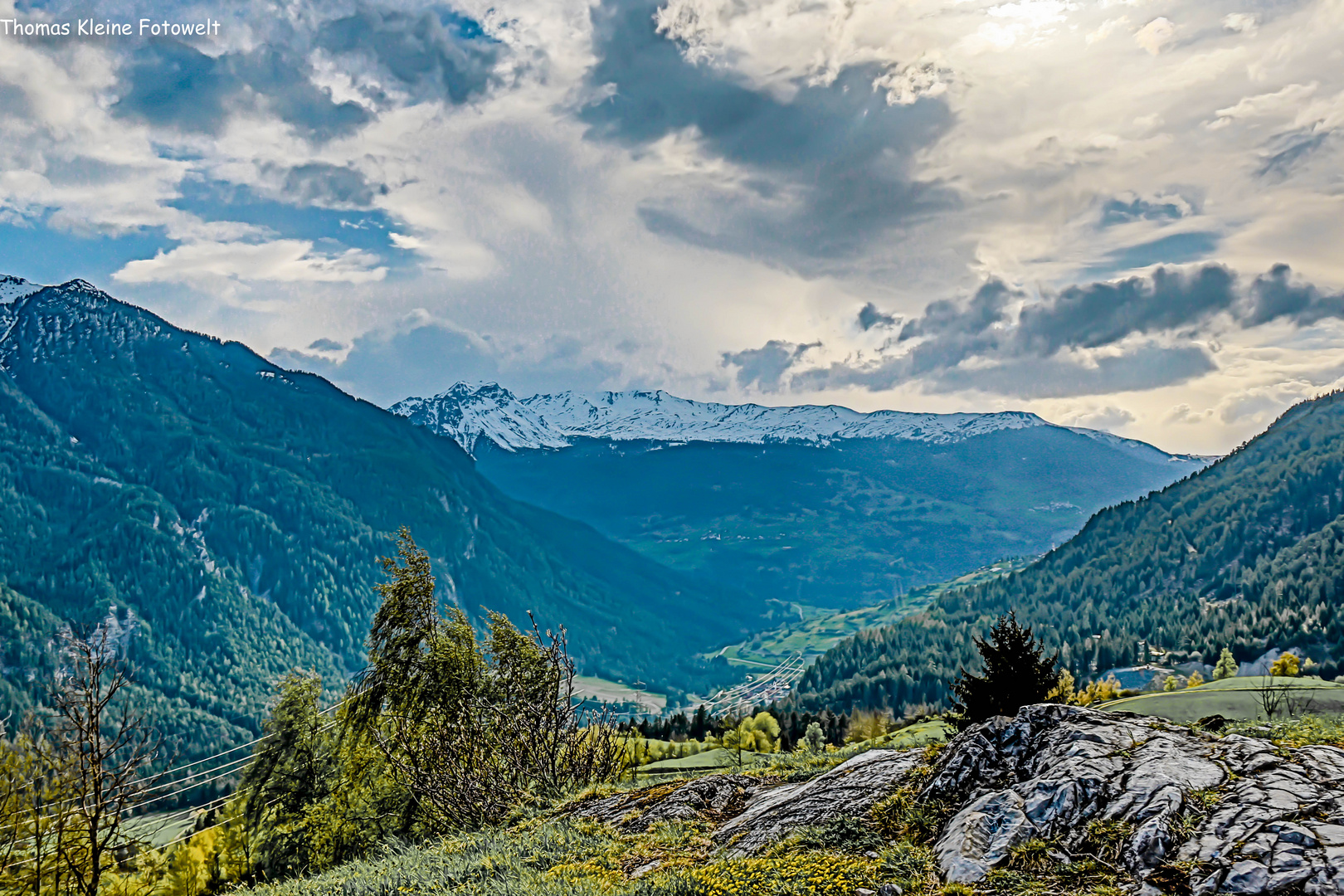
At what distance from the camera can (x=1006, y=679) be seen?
17469mm

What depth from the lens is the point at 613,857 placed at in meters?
14.8

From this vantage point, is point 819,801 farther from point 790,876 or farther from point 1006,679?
point 1006,679

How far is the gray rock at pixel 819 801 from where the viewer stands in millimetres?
14133

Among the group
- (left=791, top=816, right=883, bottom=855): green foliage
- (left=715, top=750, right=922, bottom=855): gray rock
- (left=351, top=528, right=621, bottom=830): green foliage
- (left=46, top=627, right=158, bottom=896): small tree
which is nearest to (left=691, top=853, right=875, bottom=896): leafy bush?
(left=791, top=816, right=883, bottom=855): green foliage

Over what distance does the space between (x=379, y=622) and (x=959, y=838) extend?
2558cm

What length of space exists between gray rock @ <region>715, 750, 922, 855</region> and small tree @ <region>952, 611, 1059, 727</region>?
2.21 meters

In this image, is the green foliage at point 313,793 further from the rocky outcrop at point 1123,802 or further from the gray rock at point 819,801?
the rocky outcrop at point 1123,802

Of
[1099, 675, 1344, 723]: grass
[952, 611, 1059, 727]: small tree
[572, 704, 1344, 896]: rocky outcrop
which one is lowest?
[1099, 675, 1344, 723]: grass

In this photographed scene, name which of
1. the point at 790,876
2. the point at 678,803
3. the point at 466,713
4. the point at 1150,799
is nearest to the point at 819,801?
the point at 790,876

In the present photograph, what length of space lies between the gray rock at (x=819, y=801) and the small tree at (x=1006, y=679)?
2.21 meters

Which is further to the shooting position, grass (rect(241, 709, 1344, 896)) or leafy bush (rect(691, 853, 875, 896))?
leafy bush (rect(691, 853, 875, 896))

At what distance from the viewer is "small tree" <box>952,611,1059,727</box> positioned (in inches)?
676

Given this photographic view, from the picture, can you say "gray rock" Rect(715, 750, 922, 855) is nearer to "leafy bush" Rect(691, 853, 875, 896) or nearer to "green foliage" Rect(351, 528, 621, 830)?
"leafy bush" Rect(691, 853, 875, 896)

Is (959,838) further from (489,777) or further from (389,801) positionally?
(389,801)
